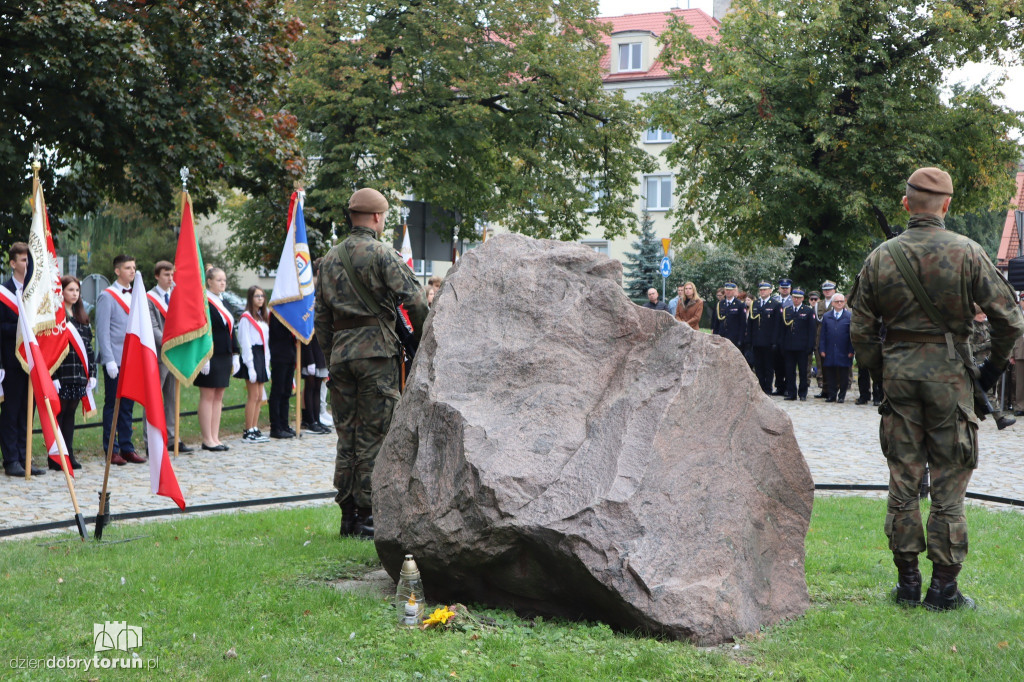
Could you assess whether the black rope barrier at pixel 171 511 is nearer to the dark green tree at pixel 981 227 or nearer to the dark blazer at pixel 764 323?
the dark blazer at pixel 764 323

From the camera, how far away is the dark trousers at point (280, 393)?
1280 cm

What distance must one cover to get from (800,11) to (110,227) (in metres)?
26.3

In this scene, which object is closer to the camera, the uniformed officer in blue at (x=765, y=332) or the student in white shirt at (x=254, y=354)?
the student in white shirt at (x=254, y=354)

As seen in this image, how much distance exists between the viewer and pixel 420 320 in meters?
6.53

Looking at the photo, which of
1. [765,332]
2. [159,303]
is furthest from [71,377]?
[765,332]

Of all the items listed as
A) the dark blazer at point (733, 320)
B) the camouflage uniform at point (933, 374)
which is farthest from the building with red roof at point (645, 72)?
the camouflage uniform at point (933, 374)

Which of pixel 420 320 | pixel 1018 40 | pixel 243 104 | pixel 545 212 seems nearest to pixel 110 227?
pixel 545 212

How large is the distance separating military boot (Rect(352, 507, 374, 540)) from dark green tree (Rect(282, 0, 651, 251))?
51.2 ft

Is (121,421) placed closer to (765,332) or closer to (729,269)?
(765,332)

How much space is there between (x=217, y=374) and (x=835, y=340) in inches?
480

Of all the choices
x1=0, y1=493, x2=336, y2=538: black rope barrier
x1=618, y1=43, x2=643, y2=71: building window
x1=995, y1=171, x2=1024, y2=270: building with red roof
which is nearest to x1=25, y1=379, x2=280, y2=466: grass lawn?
x1=0, y1=493, x2=336, y2=538: black rope barrier

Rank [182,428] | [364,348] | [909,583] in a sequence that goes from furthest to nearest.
A: [182,428] → [364,348] → [909,583]

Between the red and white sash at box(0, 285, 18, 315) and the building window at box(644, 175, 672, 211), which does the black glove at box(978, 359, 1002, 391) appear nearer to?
the red and white sash at box(0, 285, 18, 315)

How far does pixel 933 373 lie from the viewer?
513cm
